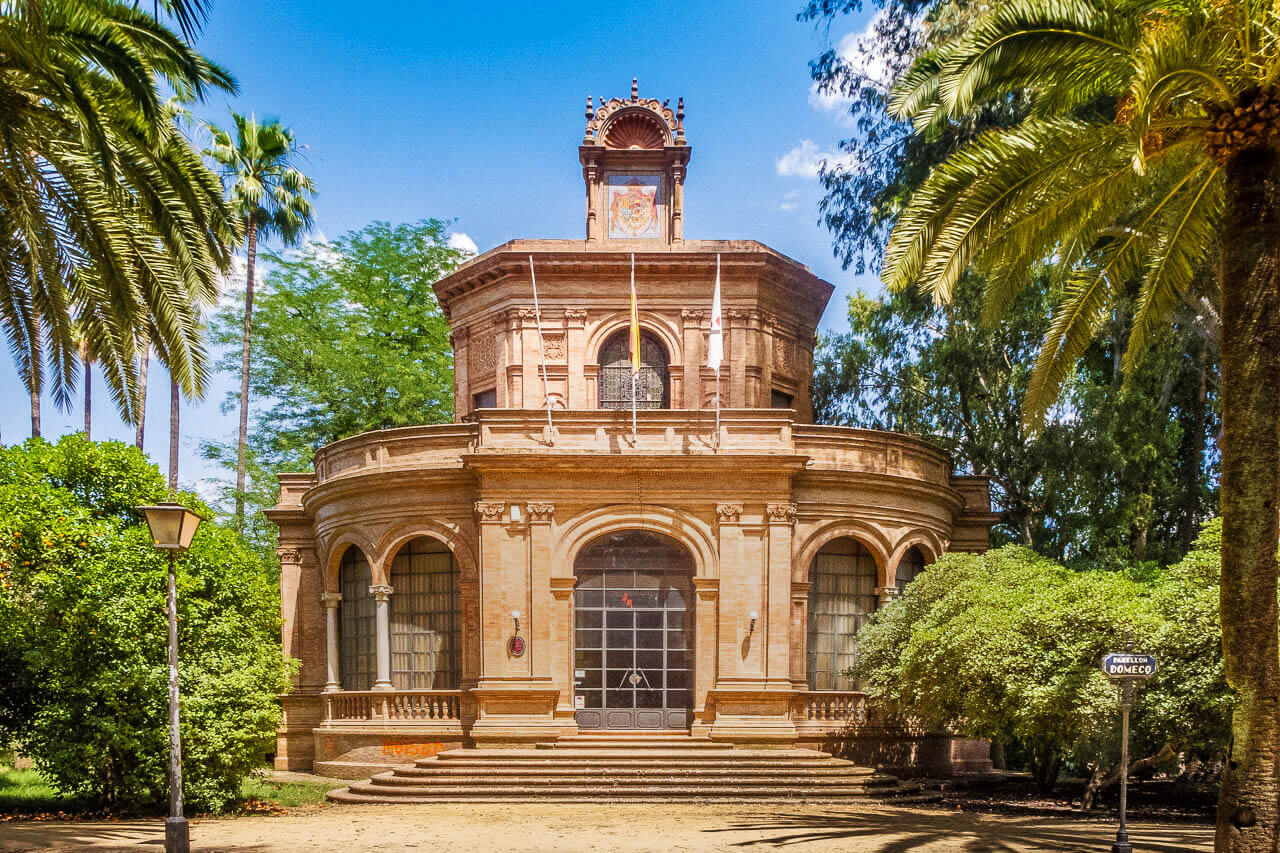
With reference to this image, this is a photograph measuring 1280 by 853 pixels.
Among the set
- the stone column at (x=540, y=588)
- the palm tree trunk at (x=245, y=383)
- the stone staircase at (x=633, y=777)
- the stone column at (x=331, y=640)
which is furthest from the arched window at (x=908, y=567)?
the palm tree trunk at (x=245, y=383)

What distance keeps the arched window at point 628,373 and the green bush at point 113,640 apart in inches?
435

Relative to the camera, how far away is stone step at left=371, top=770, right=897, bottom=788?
20.0m

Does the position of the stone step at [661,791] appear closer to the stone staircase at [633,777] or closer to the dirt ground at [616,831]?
the stone staircase at [633,777]

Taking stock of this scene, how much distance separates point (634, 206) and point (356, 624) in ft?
40.9

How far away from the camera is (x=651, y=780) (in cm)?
2005

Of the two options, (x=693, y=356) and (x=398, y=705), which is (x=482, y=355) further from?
(x=398, y=705)

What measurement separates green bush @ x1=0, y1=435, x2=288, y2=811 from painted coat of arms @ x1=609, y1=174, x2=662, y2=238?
13.3 metres

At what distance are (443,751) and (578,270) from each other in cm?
1199

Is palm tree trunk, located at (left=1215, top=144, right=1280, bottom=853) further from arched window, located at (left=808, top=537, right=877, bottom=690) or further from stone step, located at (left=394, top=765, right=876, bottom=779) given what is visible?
arched window, located at (left=808, top=537, right=877, bottom=690)

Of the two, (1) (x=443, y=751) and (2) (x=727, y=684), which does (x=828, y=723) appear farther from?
(1) (x=443, y=751)

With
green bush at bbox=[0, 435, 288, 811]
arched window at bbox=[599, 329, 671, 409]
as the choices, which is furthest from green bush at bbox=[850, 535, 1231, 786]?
green bush at bbox=[0, 435, 288, 811]

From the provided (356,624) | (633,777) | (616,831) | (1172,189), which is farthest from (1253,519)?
(356,624)

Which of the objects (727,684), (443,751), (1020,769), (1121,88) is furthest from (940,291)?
(1020,769)

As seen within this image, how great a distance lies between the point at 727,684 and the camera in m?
21.8
